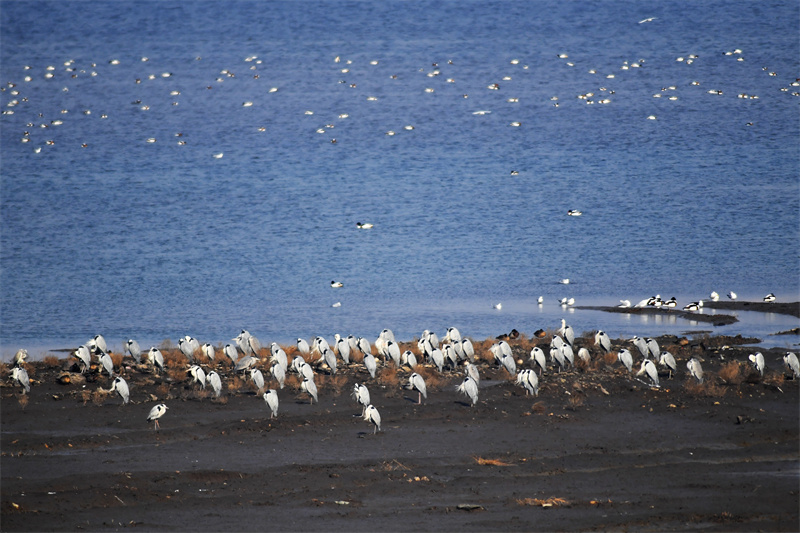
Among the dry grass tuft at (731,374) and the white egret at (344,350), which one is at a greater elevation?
the white egret at (344,350)

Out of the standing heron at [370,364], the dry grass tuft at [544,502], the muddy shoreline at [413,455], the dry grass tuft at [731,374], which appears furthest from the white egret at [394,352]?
the dry grass tuft at [544,502]

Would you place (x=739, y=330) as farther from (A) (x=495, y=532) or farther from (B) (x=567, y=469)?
(A) (x=495, y=532)

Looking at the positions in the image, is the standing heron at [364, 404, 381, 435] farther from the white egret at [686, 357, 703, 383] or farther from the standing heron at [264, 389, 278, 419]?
the white egret at [686, 357, 703, 383]

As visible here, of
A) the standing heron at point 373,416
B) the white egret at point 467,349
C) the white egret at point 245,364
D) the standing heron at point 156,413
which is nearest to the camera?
the standing heron at point 373,416

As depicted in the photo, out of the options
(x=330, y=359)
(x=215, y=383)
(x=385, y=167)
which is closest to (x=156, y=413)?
(x=215, y=383)

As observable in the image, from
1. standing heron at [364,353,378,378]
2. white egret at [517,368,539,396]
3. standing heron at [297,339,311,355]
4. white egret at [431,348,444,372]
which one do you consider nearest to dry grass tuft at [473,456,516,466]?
white egret at [517,368,539,396]

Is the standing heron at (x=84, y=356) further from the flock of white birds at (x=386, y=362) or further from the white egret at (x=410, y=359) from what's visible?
the white egret at (x=410, y=359)

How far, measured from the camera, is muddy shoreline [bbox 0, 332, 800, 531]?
44.1 feet

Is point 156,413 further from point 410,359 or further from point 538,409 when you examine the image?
point 538,409

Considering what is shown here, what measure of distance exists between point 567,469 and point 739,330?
53.9 feet

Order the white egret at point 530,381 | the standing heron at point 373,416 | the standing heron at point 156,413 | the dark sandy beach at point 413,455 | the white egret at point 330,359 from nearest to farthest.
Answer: the dark sandy beach at point 413,455, the standing heron at point 373,416, the standing heron at point 156,413, the white egret at point 530,381, the white egret at point 330,359

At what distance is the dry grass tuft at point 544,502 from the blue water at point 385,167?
56.8 feet

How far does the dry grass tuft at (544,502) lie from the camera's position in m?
13.8

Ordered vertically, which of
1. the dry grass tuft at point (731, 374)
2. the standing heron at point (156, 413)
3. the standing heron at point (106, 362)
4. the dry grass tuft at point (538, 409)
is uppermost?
the standing heron at point (106, 362)
